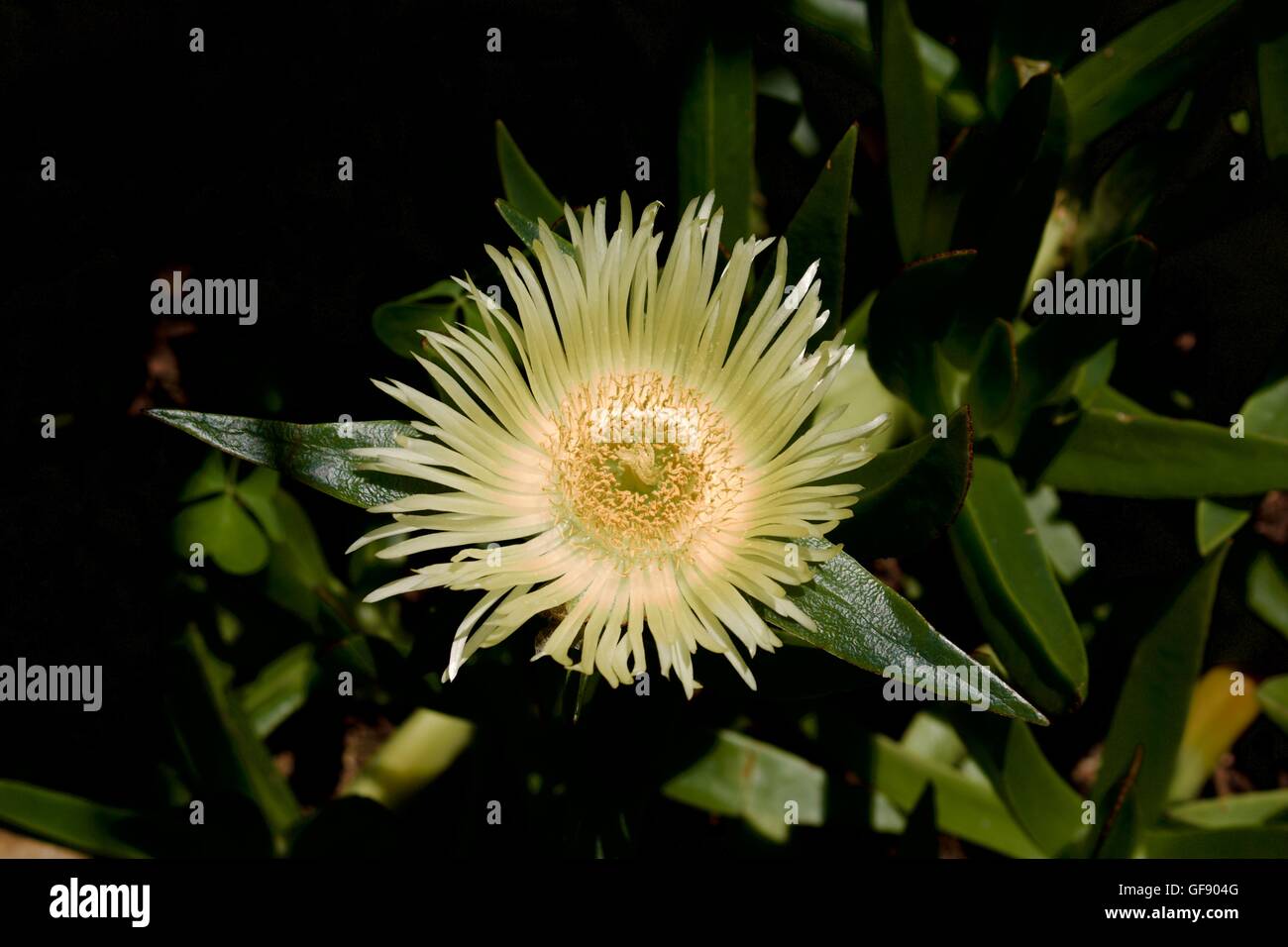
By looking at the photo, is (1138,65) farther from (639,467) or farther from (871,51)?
(639,467)

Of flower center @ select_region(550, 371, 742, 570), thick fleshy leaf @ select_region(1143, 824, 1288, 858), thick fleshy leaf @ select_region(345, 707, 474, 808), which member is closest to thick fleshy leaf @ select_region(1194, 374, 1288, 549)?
thick fleshy leaf @ select_region(1143, 824, 1288, 858)

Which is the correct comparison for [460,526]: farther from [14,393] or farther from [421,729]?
[14,393]

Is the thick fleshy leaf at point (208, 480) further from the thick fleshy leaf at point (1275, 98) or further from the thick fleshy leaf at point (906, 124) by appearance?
the thick fleshy leaf at point (1275, 98)

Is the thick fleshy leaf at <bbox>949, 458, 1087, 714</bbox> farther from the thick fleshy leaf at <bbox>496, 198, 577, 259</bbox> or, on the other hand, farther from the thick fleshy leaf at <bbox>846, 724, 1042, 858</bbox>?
the thick fleshy leaf at <bbox>496, 198, 577, 259</bbox>

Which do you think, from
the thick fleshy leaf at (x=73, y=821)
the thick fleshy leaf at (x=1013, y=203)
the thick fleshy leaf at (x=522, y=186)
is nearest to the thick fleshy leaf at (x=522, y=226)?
the thick fleshy leaf at (x=522, y=186)

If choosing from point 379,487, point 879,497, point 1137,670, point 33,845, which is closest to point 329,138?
point 379,487

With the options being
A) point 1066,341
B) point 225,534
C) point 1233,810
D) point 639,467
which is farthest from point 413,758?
A: point 1233,810
